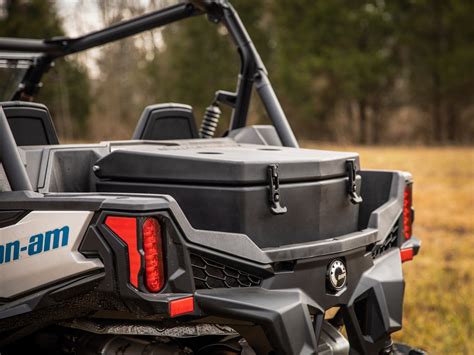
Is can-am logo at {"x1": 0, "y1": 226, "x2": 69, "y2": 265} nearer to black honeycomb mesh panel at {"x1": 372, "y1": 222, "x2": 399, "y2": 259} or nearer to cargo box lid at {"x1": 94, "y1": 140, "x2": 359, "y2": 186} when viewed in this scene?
cargo box lid at {"x1": 94, "y1": 140, "x2": 359, "y2": 186}

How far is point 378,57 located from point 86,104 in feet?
40.1

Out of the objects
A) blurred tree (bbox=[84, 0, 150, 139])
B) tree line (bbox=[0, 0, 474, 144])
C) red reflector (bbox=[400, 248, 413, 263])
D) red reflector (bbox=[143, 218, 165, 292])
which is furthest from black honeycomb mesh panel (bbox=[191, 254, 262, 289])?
tree line (bbox=[0, 0, 474, 144])

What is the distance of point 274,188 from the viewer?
242 cm

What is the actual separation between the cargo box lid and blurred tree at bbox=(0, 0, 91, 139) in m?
5.68

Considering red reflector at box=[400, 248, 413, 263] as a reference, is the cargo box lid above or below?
above

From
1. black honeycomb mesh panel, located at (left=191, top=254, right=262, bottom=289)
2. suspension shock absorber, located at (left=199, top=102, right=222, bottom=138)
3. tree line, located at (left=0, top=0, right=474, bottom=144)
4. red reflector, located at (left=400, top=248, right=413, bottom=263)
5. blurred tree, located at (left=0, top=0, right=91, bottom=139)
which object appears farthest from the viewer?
tree line, located at (left=0, top=0, right=474, bottom=144)

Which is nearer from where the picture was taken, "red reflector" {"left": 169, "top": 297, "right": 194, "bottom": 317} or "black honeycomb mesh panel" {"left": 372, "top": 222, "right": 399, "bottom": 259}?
"red reflector" {"left": 169, "top": 297, "right": 194, "bottom": 317}

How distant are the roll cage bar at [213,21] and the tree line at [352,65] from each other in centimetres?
1885

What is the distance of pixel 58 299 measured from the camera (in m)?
2.24

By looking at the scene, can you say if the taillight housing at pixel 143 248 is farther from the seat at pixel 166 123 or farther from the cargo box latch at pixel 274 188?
the seat at pixel 166 123

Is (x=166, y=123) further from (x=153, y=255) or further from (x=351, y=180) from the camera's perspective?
(x=153, y=255)

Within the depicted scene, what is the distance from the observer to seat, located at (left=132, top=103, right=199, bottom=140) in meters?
3.39

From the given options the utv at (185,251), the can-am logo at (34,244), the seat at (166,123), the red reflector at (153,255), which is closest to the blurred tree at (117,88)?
the seat at (166,123)

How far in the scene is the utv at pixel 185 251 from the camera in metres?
2.18
